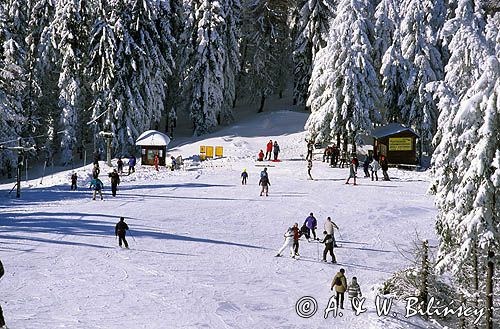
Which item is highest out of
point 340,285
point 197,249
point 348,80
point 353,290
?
point 348,80

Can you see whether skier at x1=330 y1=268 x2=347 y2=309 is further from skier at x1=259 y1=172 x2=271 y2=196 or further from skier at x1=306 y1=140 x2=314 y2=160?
skier at x1=306 y1=140 x2=314 y2=160

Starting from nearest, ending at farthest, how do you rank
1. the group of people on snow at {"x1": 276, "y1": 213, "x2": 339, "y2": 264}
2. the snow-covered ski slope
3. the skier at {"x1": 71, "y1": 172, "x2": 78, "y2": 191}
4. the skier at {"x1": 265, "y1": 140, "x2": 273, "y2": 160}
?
the snow-covered ski slope
the group of people on snow at {"x1": 276, "y1": 213, "x2": 339, "y2": 264}
the skier at {"x1": 71, "y1": 172, "x2": 78, "y2": 191}
the skier at {"x1": 265, "y1": 140, "x2": 273, "y2": 160}

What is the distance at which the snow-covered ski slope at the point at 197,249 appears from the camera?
546 inches

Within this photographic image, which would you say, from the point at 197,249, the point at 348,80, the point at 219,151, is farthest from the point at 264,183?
the point at 219,151

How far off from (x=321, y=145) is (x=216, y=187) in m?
14.2

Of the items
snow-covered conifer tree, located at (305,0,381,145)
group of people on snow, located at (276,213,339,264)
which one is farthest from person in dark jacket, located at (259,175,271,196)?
snow-covered conifer tree, located at (305,0,381,145)

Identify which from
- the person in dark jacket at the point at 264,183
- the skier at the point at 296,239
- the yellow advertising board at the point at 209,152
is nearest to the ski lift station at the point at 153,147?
the yellow advertising board at the point at 209,152

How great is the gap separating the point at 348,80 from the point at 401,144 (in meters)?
6.03

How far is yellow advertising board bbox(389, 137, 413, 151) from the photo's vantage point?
127 feet

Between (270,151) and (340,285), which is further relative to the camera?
(270,151)

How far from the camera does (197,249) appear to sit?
1950 cm

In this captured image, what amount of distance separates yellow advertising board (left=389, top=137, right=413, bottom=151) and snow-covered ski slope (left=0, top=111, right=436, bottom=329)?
3.95 metres

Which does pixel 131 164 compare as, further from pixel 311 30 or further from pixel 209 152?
pixel 311 30

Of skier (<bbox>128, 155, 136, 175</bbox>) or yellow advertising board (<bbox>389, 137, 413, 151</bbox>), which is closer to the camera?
skier (<bbox>128, 155, 136, 175</bbox>)
